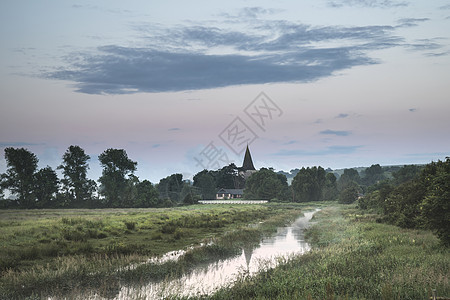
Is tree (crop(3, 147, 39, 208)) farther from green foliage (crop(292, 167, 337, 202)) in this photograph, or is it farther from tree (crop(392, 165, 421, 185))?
tree (crop(392, 165, 421, 185))

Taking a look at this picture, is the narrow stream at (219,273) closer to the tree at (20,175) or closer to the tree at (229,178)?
the tree at (20,175)

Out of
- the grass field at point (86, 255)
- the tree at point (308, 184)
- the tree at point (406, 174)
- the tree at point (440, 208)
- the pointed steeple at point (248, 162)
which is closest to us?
the grass field at point (86, 255)

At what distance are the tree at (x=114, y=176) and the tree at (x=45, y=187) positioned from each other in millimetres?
11245

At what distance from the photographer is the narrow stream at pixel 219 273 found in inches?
626

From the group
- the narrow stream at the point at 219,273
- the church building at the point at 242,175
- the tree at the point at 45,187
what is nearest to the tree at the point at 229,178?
the church building at the point at 242,175

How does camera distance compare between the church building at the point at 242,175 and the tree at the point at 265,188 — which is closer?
the tree at the point at 265,188

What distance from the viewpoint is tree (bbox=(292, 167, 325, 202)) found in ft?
436

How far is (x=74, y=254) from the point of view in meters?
23.0

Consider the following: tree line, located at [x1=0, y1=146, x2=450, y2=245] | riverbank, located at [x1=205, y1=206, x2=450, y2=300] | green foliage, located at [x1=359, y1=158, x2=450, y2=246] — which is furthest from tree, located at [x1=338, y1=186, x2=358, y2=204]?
riverbank, located at [x1=205, y1=206, x2=450, y2=300]

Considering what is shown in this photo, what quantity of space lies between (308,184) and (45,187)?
7982 cm

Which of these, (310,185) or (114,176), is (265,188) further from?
(114,176)

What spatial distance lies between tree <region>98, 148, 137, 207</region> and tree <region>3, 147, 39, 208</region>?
16.2 m

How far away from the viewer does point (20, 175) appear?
85.8m

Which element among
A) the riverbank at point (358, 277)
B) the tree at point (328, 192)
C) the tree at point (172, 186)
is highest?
the tree at point (172, 186)
